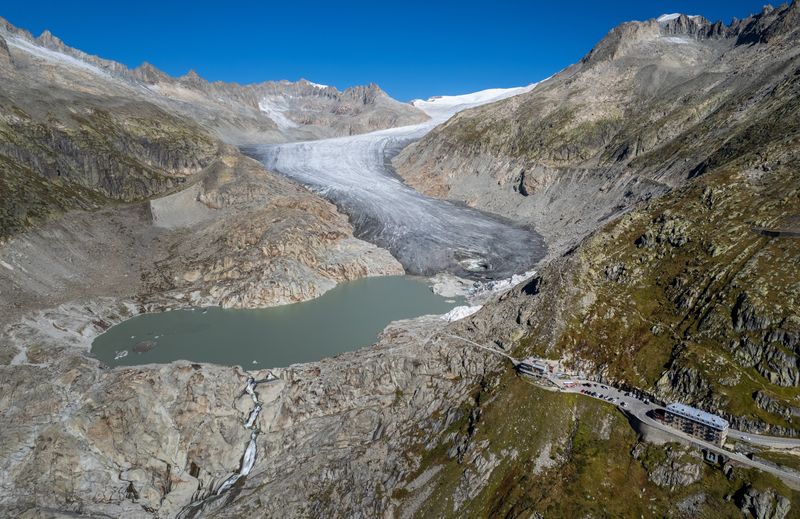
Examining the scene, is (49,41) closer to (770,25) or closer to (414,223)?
(414,223)

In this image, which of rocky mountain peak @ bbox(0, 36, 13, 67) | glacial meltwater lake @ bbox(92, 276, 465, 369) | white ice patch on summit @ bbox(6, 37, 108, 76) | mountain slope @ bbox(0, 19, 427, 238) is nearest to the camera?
glacial meltwater lake @ bbox(92, 276, 465, 369)

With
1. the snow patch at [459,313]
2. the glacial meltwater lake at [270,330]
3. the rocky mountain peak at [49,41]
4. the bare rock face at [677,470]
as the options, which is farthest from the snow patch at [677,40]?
the rocky mountain peak at [49,41]

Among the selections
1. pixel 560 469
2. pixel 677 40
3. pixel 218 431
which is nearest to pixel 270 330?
pixel 218 431

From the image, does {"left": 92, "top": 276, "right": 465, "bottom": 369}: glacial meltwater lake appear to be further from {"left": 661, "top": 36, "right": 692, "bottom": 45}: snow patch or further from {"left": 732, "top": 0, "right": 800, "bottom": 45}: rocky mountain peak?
{"left": 661, "top": 36, "right": 692, "bottom": 45}: snow patch

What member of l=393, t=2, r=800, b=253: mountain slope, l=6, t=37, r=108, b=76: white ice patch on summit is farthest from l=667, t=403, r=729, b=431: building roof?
l=6, t=37, r=108, b=76: white ice patch on summit

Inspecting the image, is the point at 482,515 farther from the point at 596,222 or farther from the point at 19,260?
the point at 19,260
